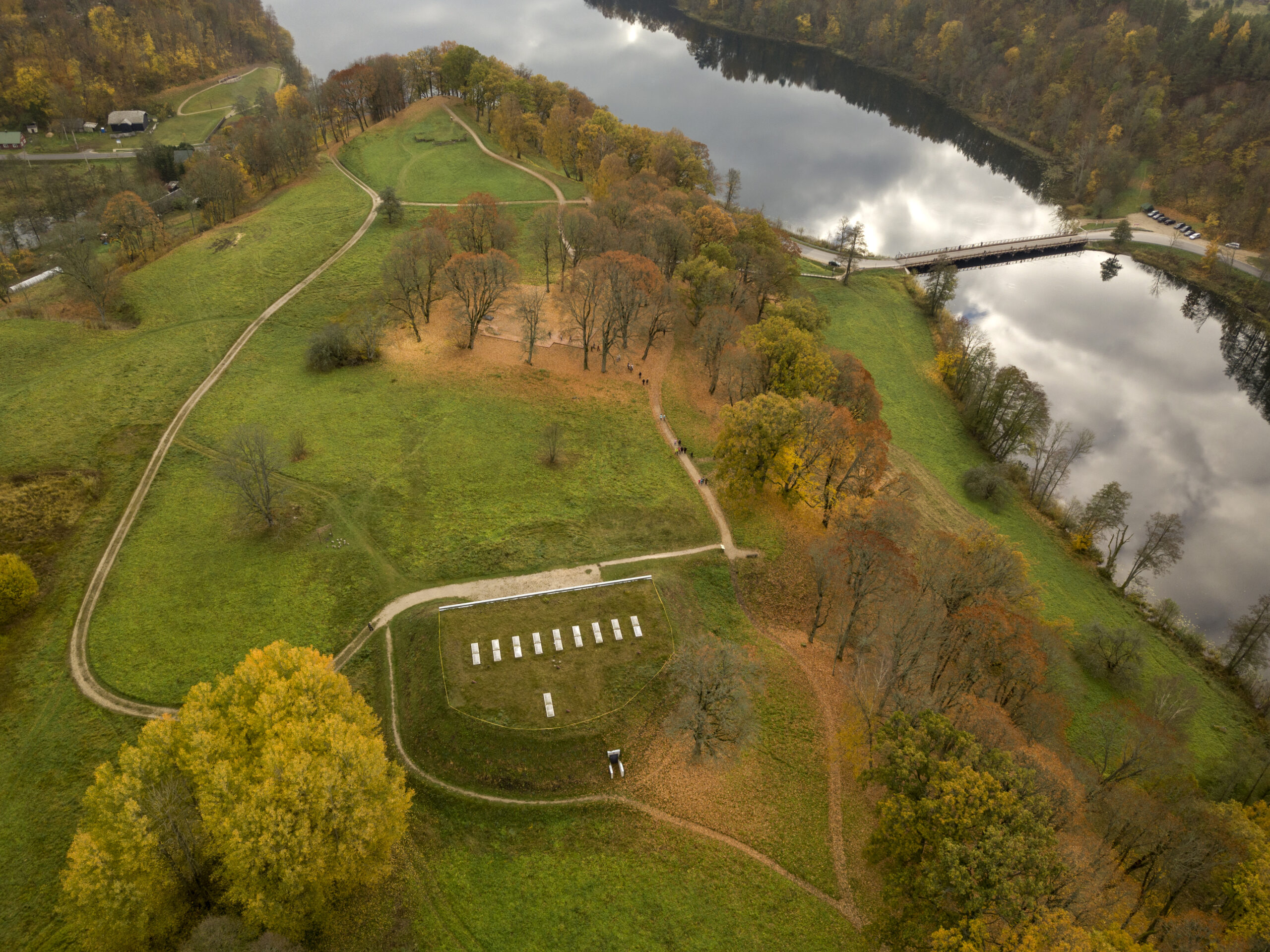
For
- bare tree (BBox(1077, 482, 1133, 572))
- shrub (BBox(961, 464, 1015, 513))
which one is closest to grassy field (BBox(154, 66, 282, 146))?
shrub (BBox(961, 464, 1015, 513))

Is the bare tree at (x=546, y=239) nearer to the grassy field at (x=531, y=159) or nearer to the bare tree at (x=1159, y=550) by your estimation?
the grassy field at (x=531, y=159)

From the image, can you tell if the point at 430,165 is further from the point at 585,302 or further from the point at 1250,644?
the point at 1250,644

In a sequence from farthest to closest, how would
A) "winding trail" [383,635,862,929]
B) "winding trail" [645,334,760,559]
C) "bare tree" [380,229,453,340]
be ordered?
"bare tree" [380,229,453,340] < "winding trail" [645,334,760,559] < "winding trail" [383,635,862,929]

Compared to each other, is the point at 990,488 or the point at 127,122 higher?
the point at 127,122

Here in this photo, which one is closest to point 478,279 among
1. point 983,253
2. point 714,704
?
point 714,704

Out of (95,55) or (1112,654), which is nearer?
(1112,654)

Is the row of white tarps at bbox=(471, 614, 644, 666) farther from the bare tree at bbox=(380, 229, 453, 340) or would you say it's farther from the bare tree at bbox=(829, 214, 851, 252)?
the bare tree at bbox=(829, 214, 851, 252)
